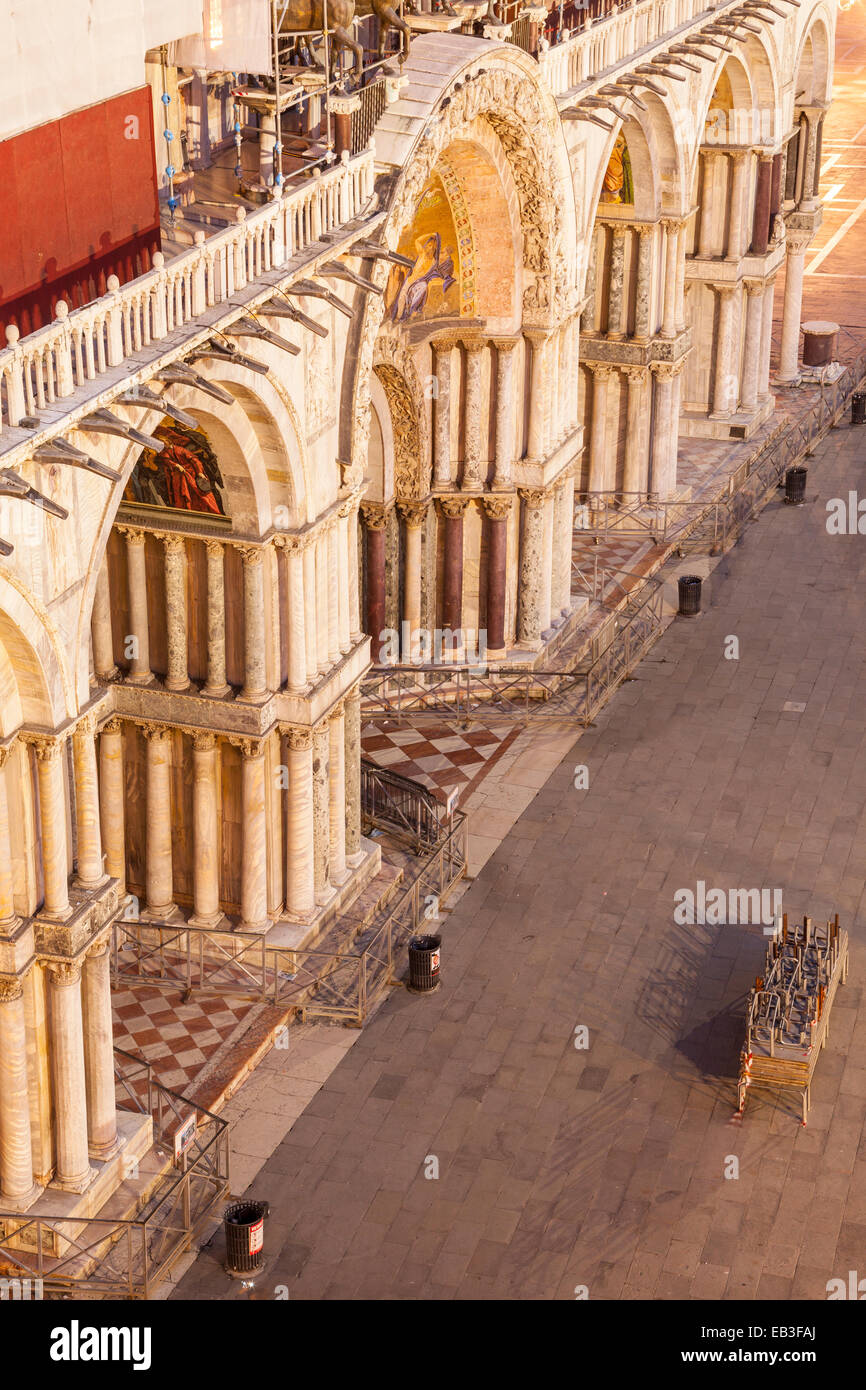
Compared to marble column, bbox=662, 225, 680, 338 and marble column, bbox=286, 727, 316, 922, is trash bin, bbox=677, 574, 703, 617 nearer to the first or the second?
marble column, bbox=662, 225, 680, 338

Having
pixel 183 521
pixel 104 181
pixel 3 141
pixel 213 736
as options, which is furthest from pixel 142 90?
pixel 213 736

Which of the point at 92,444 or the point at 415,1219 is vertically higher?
the point at 92,444

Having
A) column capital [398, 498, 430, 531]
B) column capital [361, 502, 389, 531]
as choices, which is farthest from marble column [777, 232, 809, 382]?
column capital [361, 502, 389, 531]

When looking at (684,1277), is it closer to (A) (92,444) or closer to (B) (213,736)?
(B) (213,736)

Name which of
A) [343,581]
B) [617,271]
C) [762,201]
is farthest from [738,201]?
[343,581]

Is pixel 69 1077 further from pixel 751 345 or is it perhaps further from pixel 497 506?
pixel 751 345

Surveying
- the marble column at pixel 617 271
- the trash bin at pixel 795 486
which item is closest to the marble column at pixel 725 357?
the trash bin at pixel 795 486

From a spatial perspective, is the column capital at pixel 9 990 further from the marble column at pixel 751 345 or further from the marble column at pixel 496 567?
the marble column at pixel 751 345
